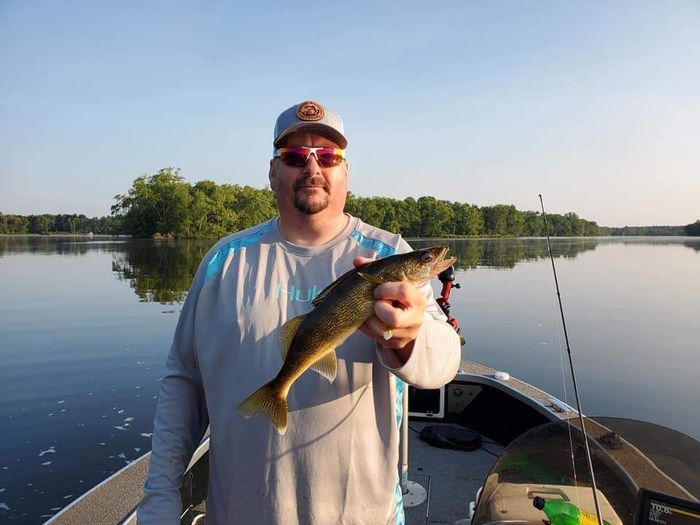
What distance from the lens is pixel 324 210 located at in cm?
227

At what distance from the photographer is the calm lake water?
8.02 metres

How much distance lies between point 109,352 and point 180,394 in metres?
13.2

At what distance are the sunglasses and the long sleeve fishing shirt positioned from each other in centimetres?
36

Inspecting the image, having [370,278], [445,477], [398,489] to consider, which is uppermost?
[370,278]

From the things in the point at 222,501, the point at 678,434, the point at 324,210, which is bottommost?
the point at 222,501

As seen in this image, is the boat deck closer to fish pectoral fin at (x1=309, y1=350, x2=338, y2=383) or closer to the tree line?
fish pectoral fin at (x1=309, y1=350, x2=338, y2=383)

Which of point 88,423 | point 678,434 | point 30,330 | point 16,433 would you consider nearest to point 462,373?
point 678,434

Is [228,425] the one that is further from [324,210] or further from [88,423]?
[88,423]

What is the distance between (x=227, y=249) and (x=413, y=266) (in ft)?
3.08

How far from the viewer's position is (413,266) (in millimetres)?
2006

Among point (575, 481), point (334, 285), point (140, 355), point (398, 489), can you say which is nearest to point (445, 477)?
point (575, 481)

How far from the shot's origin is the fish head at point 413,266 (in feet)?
6.43

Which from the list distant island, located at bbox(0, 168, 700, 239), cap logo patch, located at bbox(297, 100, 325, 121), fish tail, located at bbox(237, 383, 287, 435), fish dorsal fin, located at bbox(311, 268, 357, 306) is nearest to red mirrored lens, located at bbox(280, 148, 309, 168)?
cap logo patch, located at bbox(297, 100, 325, 121)

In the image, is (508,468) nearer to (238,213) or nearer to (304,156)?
(304,156)
